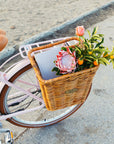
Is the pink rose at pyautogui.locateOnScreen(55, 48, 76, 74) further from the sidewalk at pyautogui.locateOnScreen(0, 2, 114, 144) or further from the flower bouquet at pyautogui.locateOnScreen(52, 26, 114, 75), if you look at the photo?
the sidewalk at pyautogui.locateOnScreen(0, 2, 114, 144)

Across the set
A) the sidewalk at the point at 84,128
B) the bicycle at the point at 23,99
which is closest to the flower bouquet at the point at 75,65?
the bicycle at the point at 23,99

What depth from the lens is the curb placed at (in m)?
2.68

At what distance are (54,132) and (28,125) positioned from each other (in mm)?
299

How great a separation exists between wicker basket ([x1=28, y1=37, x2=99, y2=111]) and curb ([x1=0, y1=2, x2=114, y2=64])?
1504 mm

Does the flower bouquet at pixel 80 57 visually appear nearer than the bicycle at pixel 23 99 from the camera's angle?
Yes

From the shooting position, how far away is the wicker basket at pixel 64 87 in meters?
1.07

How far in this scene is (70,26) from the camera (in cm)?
333

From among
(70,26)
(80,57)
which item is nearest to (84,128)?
(80,57)

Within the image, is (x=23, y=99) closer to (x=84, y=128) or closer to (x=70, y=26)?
(x=84, y=128)

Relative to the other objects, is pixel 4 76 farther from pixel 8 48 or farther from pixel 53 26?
pixel 53 26

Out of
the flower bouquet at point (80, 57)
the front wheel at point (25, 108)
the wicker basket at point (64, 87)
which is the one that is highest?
the flower bouquet at point (80, 57)

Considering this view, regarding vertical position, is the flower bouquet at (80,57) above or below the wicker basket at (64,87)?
above

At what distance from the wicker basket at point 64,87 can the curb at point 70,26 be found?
1504mm

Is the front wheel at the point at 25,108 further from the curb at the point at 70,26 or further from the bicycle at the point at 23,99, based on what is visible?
the curb at the point at 70,26
